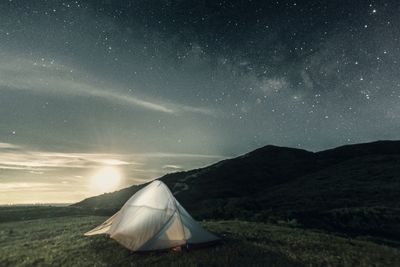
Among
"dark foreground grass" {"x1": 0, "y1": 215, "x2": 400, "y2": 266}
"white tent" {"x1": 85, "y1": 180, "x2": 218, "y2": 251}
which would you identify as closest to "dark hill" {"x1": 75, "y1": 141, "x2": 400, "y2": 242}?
"dark foreground grass" {"x1": 0, "y1": 215, "x2": 400, "y2": 266}

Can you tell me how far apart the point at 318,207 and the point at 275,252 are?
33.3m

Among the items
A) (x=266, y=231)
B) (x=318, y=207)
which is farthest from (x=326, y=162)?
(x=266, y=231)

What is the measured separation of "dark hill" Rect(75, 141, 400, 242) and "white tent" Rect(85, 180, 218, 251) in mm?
19064

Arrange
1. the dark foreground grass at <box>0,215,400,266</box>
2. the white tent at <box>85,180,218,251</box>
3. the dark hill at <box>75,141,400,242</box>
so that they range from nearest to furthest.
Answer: the dark foreground grass at <box>0,215,400,266</box> → the white tent at <box>85,180,218,251</box> → the dark hill at <box>75,141,400,242</box>

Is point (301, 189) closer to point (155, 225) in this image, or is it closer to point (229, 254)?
point (229, 254)

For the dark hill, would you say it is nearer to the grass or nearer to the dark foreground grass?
the grass

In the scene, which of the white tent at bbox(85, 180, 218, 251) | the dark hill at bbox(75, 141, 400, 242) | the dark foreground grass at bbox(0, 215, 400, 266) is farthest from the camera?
the dark hill at bbox(75, 141, 400, 242)

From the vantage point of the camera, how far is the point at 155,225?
18.2 meters

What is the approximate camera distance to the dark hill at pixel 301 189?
38.7 metres

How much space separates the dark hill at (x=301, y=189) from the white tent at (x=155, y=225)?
19064mm

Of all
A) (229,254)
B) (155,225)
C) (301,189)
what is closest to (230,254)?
(229,254)

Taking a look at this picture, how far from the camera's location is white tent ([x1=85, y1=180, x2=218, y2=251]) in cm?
1762

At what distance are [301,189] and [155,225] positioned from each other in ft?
200

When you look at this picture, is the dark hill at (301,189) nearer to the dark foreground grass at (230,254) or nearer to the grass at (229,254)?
the grass at (229,254)
